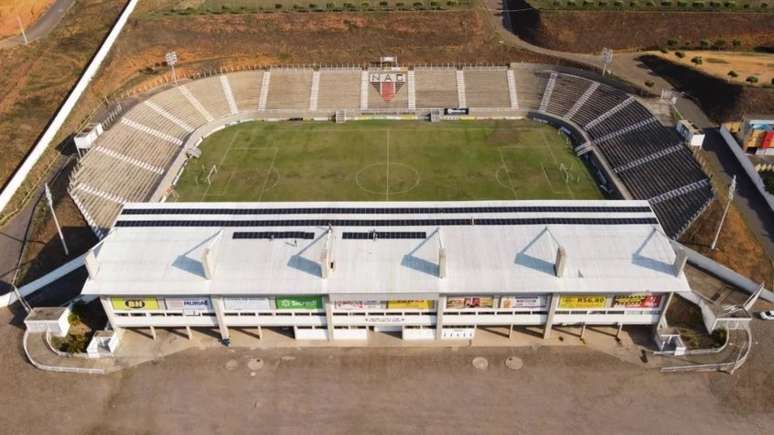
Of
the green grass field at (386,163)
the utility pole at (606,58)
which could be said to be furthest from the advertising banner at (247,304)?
the utility pole at (606,58)

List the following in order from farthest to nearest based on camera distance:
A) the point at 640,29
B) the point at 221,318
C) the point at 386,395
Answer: the point at 640,29 → the point at 221,318 → the point at 386,395

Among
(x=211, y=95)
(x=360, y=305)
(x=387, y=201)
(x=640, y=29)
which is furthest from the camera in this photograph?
(x=640, y=29)

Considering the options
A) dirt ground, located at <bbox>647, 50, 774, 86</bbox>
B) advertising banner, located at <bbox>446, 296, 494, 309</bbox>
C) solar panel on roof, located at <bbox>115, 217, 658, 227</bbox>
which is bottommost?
advertising banner, located at <bbox>446, 296, 494, 309</bbox>

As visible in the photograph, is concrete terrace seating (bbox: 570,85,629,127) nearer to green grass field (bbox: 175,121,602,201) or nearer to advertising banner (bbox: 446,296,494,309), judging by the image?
green grass field (bbox: 175,121,602,201)

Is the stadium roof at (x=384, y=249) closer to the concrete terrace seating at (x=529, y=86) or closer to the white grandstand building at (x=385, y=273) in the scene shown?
the white grandstand building at (x=385, y=273)

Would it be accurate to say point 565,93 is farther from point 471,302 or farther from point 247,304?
point 247,304

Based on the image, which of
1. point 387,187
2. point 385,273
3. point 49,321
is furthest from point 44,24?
point 385,273

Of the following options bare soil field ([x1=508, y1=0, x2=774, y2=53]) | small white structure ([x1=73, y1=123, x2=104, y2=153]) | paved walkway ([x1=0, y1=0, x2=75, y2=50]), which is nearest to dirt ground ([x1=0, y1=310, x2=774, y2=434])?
small white structure ([x1=73, y1=123, x2=104, y2=153])

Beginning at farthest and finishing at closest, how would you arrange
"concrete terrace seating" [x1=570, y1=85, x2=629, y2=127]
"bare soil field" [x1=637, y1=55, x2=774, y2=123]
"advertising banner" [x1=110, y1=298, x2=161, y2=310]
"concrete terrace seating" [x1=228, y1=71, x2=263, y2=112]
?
"concrete terrace seating" [x1=228, y1=71, x2=263, y2=112] < "concrete terrace seating" [x1=570, y1=85, x2=629, y2=127] < "bare soil field" [x1=637, y1=55, x2=774, y2=123] < "advertising banner" [x1=110, y1=298, x2=161, y2=310]
